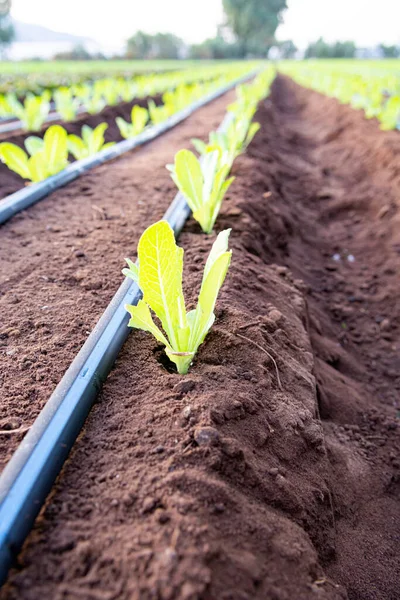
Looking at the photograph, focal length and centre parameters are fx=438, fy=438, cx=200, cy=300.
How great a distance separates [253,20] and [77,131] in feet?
169

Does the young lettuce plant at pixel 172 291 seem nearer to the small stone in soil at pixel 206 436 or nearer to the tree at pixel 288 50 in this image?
the small stone in soil at pixel 206 436

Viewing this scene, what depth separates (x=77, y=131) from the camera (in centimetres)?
530

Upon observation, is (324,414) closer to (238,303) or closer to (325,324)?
(238,303)

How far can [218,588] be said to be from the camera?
2.37 ft

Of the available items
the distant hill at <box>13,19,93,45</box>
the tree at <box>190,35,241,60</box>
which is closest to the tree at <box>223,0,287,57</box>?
the tree at <box>190,35,241,60</box>

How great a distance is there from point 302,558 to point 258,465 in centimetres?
21

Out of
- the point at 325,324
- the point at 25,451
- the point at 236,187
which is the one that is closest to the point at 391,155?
the point at 236,187

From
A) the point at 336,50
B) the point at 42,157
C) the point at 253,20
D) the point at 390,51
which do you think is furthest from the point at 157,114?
the point at 390,51

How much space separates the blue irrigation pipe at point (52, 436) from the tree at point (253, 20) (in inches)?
2116

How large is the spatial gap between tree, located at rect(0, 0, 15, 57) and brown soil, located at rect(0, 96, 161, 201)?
4038 centimetres

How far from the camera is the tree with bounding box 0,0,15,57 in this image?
40.1 meters

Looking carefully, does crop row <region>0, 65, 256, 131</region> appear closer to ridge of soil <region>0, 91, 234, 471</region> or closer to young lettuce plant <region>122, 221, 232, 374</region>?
ridge of soil <region>0, 91, 234, 471</region>

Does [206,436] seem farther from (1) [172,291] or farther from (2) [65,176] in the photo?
(2) [65,176]

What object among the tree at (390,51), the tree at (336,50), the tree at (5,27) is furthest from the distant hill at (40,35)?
the tree at (390,51)
